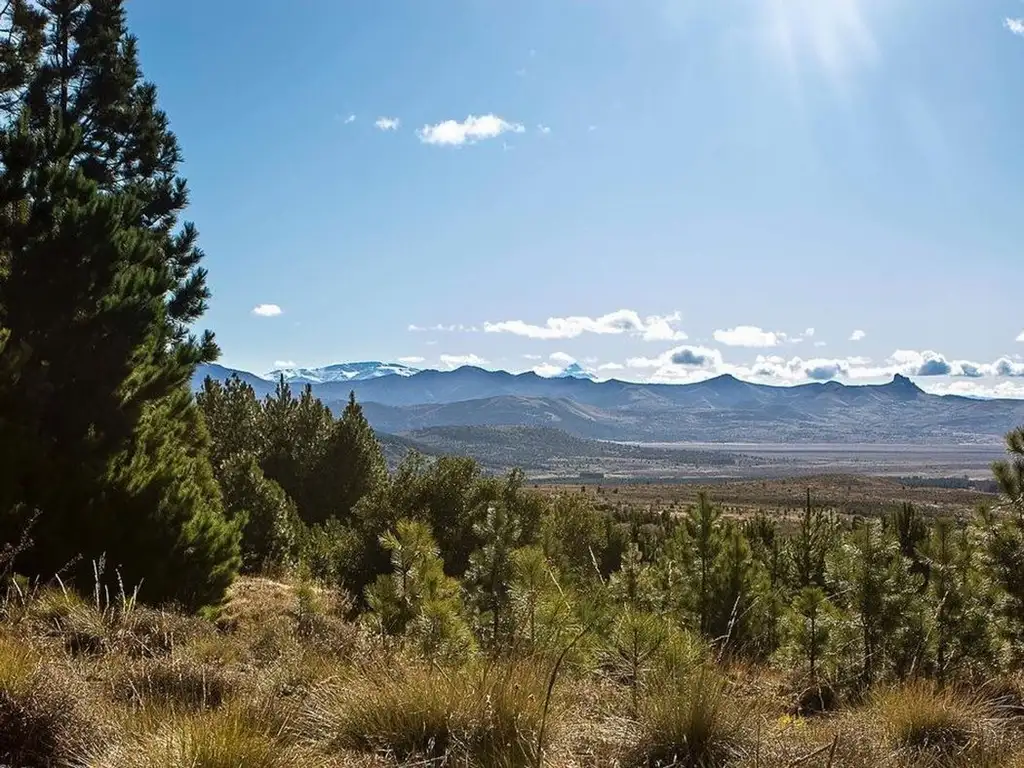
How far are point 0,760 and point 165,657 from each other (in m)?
1.60

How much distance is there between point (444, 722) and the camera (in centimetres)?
383

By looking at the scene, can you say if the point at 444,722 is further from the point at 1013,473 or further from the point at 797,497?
the point at 797,497

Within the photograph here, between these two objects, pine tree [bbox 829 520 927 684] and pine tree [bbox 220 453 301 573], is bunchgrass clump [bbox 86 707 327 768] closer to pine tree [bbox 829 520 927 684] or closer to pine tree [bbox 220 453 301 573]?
pine tree [bbox 829 520 927 684]

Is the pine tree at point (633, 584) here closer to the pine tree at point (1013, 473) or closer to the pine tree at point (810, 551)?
the pine tree at point (1013, 473)

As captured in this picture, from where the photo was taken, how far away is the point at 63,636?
19.4ft

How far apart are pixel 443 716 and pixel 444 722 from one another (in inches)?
1.3

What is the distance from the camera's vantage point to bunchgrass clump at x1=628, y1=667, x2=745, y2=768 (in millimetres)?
3705

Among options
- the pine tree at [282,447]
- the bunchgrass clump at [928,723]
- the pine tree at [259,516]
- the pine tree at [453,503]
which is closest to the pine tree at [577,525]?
the pine tree at [453,503]

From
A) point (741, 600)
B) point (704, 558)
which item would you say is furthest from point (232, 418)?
point (741, 600)

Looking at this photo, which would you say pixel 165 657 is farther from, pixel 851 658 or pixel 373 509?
pixel 373 509

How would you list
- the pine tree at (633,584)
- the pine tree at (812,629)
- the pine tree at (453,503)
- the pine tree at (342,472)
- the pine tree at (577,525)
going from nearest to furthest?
the pine tree at (812,629) < the pine tree at (633,584) < the pine tree at (453,503) < the pine tree at (577,525) < the pine tree at (342,472)

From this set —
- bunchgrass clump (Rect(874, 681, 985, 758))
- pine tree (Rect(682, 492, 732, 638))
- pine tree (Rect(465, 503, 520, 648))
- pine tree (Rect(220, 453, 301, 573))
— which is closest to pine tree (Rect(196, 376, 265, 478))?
pine tree (Rect(220, 453, 301, 573))

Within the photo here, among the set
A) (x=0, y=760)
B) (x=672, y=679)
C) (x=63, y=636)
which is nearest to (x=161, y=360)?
(x=63, y=636)

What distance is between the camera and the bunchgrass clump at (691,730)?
3.71 meters
